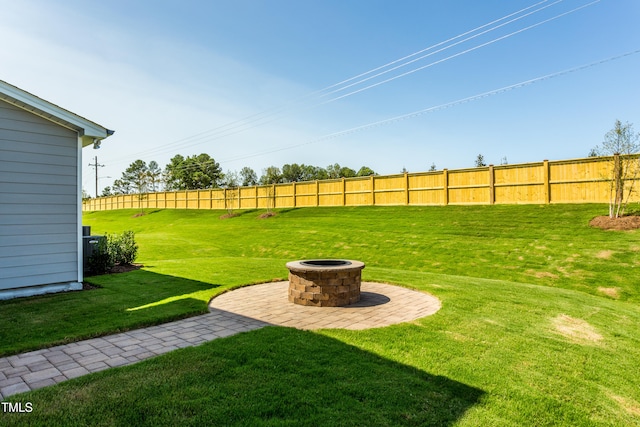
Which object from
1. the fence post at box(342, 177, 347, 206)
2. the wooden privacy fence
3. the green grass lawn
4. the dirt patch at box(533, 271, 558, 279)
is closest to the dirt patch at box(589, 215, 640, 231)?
the wooden privacy fence

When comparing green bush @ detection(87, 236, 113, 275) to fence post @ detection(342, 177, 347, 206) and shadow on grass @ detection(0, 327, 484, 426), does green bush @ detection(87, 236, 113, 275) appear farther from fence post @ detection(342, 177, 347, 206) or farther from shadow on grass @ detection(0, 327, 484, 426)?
fence post @ detection(342, 177, 347, 206)

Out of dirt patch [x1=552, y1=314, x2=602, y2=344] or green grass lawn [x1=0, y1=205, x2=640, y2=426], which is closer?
green grass lawn [x1=0, y1=205, x2=640, y2=426]

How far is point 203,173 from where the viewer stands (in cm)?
6394

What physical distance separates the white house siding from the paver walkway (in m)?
3.65

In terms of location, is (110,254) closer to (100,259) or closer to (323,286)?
(100,259)

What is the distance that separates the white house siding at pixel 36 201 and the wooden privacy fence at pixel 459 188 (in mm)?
16595

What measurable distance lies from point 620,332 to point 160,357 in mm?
6358

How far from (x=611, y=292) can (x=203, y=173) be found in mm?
63831

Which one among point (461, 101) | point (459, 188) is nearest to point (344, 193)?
point (459, 188)

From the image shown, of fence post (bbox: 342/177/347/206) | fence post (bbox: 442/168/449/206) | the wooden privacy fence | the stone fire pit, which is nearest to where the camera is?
the stone fire pit

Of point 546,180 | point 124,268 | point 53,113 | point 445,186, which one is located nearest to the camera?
point 53,113

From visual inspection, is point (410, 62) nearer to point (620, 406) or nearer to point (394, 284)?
point (394, 284)

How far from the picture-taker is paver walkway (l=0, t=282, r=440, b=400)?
3.33m

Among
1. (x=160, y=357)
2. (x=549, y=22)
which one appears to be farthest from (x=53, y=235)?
(x=549, y=22)
